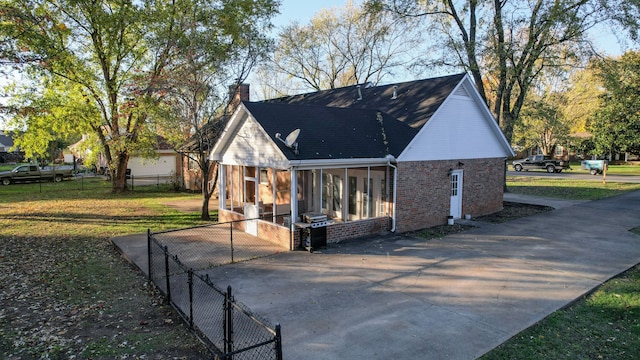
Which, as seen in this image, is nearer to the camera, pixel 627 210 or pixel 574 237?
pixel 574 237

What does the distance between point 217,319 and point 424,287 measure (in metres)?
4.48

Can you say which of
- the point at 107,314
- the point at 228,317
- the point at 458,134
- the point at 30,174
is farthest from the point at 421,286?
the point at 30,174

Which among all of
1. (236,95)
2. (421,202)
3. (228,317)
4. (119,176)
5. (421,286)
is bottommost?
(421,286)

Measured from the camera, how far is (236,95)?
60.6 ft

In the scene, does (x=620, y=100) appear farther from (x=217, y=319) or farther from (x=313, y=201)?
(x=217, y=319)

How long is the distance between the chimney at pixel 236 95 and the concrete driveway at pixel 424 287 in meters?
7.96

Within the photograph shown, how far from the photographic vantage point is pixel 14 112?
17.7 m

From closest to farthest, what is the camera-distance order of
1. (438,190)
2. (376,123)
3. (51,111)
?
(438,190) < (376,123) < (51,111)

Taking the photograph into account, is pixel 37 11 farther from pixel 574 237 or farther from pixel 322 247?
pixel 574 237

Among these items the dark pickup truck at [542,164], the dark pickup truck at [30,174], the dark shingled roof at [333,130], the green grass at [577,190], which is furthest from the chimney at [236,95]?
the dark pickup truck at [542,164]

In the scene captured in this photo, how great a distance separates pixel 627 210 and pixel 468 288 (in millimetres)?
15327

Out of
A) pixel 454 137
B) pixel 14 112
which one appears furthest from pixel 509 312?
pixel 14 112

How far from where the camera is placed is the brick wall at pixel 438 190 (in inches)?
545

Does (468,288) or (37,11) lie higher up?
(37,11)
